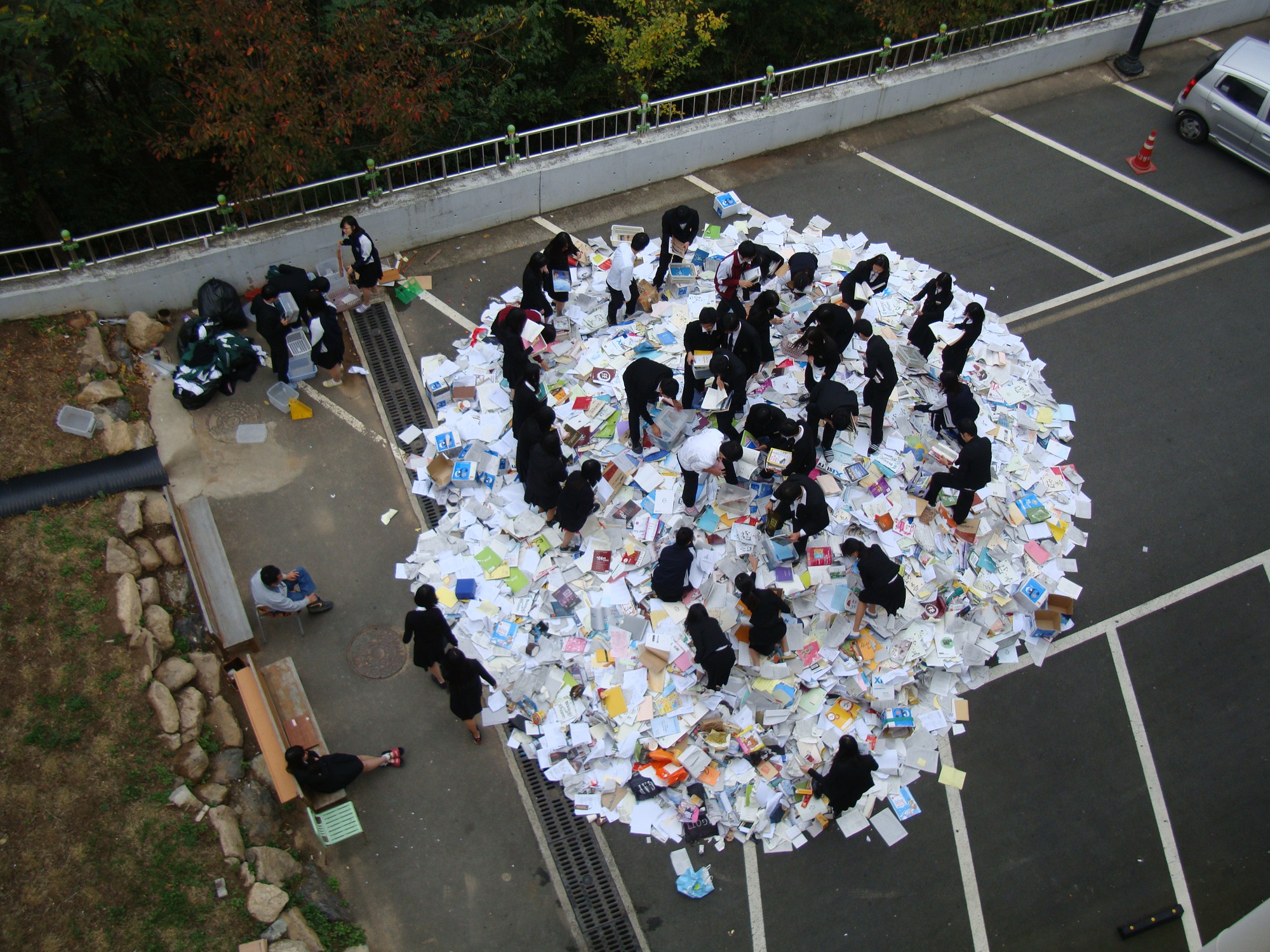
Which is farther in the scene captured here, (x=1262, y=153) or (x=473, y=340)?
(x=1262, y=153)

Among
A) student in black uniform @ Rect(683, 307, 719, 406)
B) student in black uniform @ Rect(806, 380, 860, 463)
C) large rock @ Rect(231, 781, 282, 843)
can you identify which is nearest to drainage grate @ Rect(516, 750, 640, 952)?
large rock @ Rect(231, 781, 282, 843)

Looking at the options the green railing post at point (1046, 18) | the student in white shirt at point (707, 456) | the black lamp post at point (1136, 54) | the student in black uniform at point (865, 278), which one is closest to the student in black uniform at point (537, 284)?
the student in white shirt at point (707, 456)

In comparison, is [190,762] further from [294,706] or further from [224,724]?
[294,706]

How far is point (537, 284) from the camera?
9883 mm

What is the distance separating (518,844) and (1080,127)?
1295 cm

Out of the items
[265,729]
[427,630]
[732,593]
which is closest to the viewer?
[427,630]

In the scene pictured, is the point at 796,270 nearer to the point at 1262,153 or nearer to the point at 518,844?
the point at 518,844

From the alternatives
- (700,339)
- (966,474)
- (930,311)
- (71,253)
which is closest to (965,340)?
(930,311)

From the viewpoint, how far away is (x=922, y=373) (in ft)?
33.7

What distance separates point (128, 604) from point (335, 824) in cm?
268

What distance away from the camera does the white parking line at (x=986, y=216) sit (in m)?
11.9

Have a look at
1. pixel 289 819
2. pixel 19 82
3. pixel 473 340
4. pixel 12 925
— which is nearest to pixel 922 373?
pixel 473 340

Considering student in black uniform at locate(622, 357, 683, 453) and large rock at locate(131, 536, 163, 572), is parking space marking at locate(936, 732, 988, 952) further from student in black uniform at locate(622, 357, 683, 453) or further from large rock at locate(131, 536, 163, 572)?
large rock at locate(131, 536, 163, 572)

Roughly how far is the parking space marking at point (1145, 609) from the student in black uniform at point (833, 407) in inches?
109
